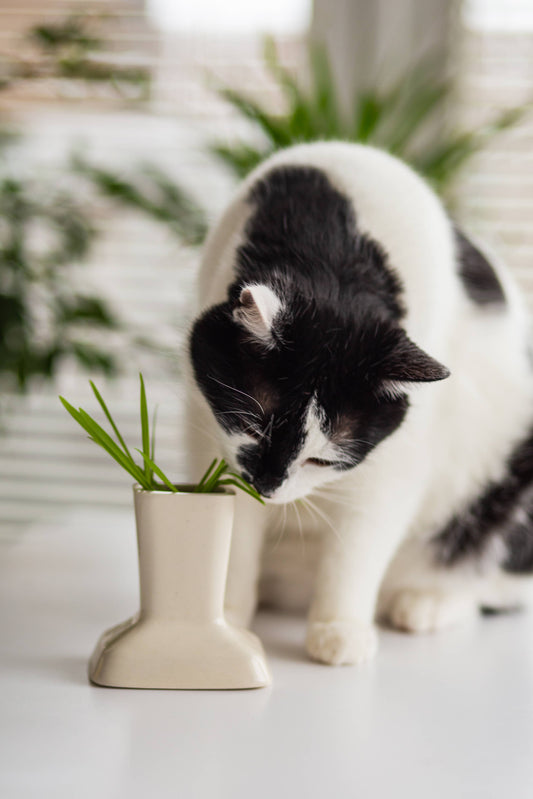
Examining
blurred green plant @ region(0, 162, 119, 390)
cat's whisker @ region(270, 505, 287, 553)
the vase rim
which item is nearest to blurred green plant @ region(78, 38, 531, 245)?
blurred green plant @ region(0, 162, 119, 390)

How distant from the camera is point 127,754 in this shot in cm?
69

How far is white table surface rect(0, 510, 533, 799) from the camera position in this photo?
664 millimetres

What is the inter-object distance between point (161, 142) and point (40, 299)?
802mm

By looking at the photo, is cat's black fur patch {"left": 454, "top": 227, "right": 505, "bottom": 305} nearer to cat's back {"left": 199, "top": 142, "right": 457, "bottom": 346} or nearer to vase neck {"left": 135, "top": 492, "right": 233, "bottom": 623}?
cat's back {"left": 199, "top": 142, "right": 457, "bottom": 346}

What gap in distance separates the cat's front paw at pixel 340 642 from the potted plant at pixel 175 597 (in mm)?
110

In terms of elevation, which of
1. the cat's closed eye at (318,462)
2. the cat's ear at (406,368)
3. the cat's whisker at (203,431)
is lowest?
the cat's whisker at (203,431)

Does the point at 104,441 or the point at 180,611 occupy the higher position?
the point at 104,441

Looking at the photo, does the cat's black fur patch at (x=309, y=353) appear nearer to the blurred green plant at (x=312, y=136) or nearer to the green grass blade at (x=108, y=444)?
the green grass blade at (x=108, y=444)

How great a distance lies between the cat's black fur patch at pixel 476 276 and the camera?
1.05 m

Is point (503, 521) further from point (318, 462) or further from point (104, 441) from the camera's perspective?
point (104, 441)

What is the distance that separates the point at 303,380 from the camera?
80cm

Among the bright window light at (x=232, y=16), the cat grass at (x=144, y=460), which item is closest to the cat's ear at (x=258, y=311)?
the cat grass at (x=144, y=460)

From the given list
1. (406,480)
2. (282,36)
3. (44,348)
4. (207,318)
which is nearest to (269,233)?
(207,318)

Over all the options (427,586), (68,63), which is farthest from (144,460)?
(68,63)
